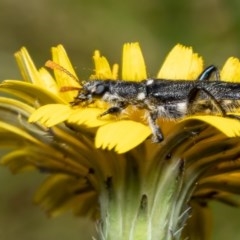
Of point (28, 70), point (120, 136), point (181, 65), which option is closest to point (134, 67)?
point (181, 65)

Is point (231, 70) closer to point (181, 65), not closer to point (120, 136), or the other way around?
point (181, 65)

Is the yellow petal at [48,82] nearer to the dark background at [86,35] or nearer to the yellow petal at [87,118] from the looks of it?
the yellow petal at [87,118]

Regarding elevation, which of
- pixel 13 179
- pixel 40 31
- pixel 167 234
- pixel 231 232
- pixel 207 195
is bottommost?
pixel 167 234

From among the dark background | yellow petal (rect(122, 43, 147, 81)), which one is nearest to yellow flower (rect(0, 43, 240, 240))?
yellow petal (rect(122, 43, 147, 81))

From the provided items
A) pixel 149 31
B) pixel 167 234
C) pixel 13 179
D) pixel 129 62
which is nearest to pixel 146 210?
pixel 167 234

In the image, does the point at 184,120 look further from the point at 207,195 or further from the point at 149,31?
the point at 149,31
